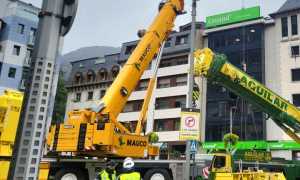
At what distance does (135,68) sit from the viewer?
58.0ft

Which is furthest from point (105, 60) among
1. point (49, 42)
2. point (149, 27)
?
point (49, 42)

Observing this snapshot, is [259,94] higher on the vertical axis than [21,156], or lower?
higher

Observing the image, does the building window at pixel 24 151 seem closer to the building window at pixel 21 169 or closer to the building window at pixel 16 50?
the building window at pixel 21 169

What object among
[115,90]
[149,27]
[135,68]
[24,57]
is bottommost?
[115,90]

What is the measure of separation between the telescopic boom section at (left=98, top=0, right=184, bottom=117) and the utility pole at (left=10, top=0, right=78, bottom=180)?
1244cm

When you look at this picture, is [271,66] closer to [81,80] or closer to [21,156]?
[81,80]

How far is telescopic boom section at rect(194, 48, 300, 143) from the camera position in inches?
746

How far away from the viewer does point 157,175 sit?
1669 centimetres

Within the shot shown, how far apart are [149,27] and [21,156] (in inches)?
631

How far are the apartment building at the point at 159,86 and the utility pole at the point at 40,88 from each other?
41.9m

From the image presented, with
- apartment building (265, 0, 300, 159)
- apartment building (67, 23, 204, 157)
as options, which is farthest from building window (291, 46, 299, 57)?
apartment building (67, 23, 204, 157)

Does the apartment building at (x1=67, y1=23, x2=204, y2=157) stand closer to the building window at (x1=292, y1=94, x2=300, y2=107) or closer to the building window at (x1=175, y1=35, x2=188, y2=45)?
the building window at (x1=175, y1=35, x2=188, y2=45)

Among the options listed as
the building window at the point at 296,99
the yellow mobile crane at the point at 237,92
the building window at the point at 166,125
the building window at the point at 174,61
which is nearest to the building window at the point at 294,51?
the building window at the point at 296,99

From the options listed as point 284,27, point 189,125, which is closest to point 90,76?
point 284,27
